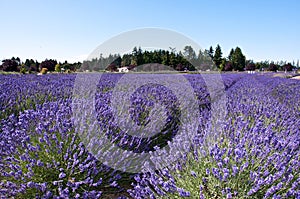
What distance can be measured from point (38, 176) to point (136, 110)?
1.17m

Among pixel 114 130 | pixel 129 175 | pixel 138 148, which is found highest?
pixel 114 130

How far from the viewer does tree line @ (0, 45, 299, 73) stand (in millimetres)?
12486

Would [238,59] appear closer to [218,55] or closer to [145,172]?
[218,55]

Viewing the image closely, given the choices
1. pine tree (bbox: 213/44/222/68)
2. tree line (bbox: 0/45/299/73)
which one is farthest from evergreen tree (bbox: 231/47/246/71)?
pine tree (bbox: 213/44/222/68)

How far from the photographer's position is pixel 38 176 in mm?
1946

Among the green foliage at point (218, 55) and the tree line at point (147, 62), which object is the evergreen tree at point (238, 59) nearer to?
the tree line at point (147, 62)

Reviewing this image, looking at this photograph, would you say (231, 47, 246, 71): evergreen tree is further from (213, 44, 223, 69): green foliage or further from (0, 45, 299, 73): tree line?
(213, 44, 223, 69): green foliage

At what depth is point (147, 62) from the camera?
20.4 metres

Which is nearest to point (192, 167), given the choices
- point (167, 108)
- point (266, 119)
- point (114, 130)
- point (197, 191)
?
point (197, 191)

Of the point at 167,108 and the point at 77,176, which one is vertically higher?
the point at 167,108

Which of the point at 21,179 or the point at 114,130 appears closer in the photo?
the point at 21,179

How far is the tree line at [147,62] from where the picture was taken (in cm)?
1249

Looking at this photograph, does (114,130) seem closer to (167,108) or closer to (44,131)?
(44,131)

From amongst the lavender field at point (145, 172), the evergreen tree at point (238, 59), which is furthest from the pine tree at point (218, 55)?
the lavender field at point (145, 172)
